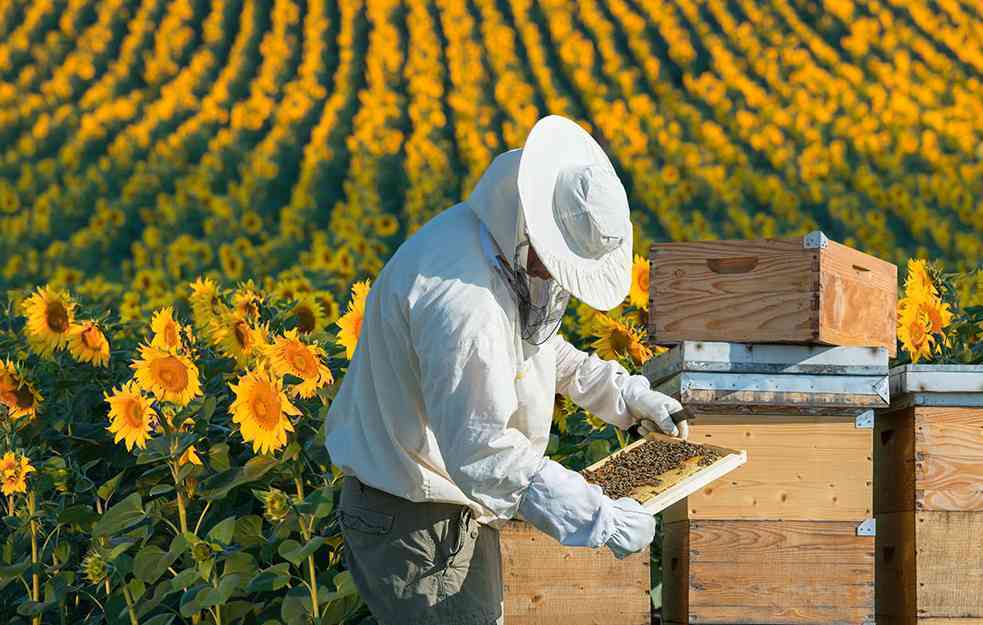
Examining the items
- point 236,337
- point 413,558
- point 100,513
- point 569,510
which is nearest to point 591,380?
point 413,558

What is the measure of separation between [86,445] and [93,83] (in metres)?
7.55

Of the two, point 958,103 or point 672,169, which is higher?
point 958,103

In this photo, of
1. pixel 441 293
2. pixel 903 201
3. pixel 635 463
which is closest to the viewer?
pixel 441 293

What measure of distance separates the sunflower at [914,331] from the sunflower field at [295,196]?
12mm

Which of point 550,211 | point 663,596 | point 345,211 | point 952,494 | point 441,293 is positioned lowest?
point 663,596

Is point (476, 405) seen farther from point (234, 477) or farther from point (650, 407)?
point (234, 477)

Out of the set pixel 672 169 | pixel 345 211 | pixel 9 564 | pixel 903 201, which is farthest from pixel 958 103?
pixel 9 564

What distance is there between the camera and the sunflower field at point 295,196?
418 centimetres

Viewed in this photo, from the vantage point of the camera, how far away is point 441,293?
108 inches

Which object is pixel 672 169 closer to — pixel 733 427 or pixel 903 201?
pixel 903 201

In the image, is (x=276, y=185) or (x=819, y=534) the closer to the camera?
(x=819, y=534)

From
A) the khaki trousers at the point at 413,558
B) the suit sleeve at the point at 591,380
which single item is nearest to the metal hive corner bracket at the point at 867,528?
the suit sleeve at the point at 591,380

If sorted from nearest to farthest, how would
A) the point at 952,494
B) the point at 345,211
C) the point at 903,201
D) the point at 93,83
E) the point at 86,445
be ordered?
the point at 952,494, the point at 86,445, the point at 345,211, the point at 903,201, the point at 93,83

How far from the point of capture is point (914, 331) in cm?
458
